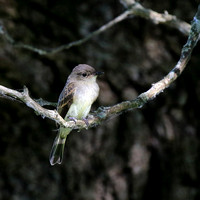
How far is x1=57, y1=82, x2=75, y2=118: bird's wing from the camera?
153 inches

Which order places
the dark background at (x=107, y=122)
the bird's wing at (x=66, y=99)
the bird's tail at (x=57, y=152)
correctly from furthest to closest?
1. the dark background at (x=107, y=122)
2. the bird's tail at (x=57, y=152)
3. the bird's wing at (x=66, y=99)

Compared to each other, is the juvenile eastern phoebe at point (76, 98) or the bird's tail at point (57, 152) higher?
the juvenile eastern phoebe at point (76, 98)

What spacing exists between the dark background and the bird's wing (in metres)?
0.99

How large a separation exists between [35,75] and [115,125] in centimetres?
119

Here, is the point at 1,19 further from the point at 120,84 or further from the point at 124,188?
the point at 124,188

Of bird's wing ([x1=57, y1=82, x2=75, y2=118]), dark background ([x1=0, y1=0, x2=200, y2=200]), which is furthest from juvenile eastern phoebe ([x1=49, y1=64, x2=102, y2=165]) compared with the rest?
dark background ([x1=0, y1=0, x2=200, y2=200])

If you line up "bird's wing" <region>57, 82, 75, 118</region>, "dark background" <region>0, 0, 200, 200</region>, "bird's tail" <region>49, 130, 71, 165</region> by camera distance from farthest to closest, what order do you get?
1. "dark background" <region>0, 0, 200, 200</region>
2. "bird's tail" <region>49, 130, 71, 165</region>
3. "bird's wing" <region>57, 82, 75, 118</region>

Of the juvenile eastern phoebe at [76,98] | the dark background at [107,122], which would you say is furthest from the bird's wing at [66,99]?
the dark background at [107,122]

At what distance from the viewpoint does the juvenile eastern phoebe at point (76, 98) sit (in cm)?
395

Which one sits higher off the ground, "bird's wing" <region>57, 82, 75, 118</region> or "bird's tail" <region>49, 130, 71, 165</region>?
"bird's wing" <region>57, 82, 75, 118</region>

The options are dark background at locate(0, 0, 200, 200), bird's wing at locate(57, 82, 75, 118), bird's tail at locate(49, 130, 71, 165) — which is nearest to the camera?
bird's wing at locate(57, 82, 75, 118)

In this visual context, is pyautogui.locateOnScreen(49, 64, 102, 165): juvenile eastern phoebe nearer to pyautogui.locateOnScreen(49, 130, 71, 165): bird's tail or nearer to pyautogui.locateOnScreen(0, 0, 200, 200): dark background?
pyautogui.locateOnScreen(49, 130, 71, 165): bird's tail

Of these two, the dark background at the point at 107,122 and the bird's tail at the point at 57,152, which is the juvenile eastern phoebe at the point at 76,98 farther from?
the dark background at the point at 107,122

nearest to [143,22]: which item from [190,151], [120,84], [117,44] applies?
[117,44]
